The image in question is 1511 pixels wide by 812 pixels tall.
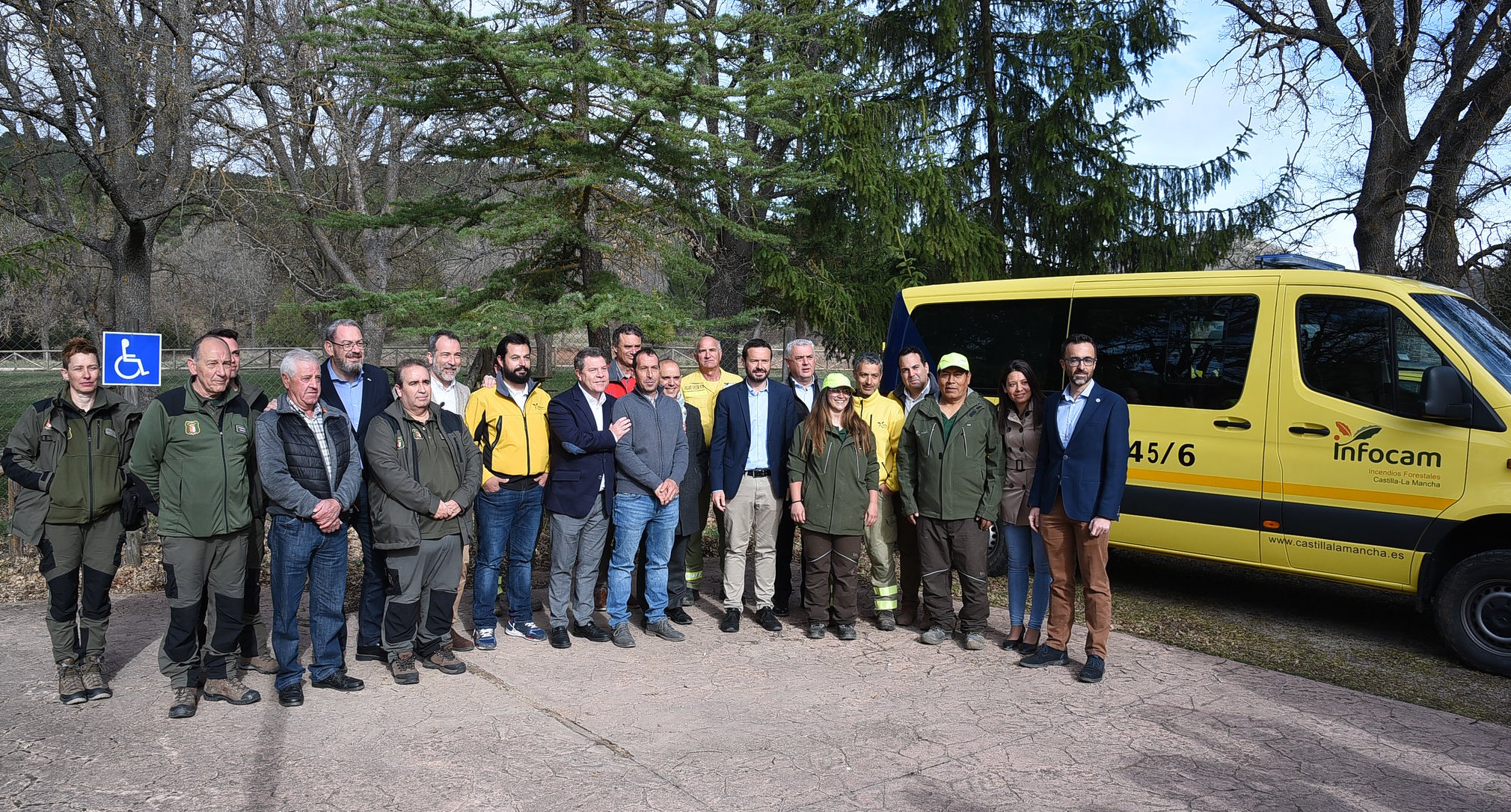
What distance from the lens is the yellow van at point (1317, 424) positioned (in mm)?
5426

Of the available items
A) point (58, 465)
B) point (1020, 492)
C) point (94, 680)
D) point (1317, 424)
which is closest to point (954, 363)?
point (1020, 492)

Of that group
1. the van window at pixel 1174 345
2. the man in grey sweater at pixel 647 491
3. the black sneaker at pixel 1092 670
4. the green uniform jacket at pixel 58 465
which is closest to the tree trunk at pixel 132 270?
the green uniform jacket at pixel 58 465

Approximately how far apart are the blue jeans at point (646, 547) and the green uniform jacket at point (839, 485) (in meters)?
0.90

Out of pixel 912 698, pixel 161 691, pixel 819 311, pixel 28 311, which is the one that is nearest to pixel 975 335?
pixel 912 698

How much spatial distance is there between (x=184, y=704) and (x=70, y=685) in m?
0.66

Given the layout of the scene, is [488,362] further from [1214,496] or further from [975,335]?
[1214,496]

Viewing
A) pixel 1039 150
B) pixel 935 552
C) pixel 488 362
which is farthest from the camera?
pixel 1039 150

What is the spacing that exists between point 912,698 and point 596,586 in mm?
2583

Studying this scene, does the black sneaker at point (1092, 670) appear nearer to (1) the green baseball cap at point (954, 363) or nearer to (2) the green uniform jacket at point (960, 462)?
(2) the green uniform jacket at point (960, 462)

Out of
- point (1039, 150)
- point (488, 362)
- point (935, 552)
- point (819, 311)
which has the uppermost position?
point (1039, 150)

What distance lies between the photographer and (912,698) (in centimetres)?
504

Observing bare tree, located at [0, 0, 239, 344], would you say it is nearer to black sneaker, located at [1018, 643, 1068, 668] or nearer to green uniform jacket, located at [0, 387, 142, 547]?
green uniform jacket, located at [0, 387, 142, 547]

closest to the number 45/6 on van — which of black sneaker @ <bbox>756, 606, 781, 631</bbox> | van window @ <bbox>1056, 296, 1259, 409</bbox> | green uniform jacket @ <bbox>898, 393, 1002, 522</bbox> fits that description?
van window @ <bbox>1056, 296, 1259, 409</bbox>

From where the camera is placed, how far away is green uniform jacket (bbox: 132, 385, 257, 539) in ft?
15.1
